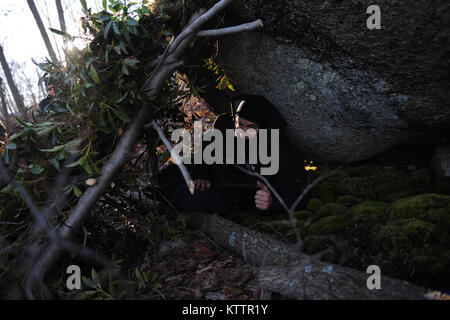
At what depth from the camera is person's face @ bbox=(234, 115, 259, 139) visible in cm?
328

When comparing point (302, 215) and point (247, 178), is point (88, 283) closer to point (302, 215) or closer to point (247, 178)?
point (247, 178)

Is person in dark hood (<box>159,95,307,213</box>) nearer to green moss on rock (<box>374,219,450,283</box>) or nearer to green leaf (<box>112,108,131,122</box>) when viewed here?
green moss on rock (<box>374,219,450,283</box>)

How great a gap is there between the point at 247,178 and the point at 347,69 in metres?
1.58

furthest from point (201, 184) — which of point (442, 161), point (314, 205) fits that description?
point (442, 161)

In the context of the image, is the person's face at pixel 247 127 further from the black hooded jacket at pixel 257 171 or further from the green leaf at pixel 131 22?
the green leaf at pixel 131 22

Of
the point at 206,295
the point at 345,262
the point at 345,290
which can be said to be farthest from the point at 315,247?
the point at 206,295

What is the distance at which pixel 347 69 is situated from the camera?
9.68ft

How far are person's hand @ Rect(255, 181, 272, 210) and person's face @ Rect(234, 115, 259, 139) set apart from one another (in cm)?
58

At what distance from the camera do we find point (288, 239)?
9.55 feet

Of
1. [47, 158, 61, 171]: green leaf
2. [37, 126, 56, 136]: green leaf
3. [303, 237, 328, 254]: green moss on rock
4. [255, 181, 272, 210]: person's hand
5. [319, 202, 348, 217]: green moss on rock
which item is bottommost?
[303, 237, 328, 254]: green moss on rock

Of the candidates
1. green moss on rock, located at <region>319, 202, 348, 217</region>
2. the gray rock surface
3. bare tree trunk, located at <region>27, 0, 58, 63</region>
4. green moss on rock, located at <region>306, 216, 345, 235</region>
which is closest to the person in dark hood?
green moss on rock, located at <region>319, 202, 348, 217</region>

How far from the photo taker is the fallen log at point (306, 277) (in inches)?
75.8

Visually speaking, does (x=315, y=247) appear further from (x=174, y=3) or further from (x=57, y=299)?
(x=174, y=3)

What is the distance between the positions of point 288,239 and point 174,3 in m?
2.90
